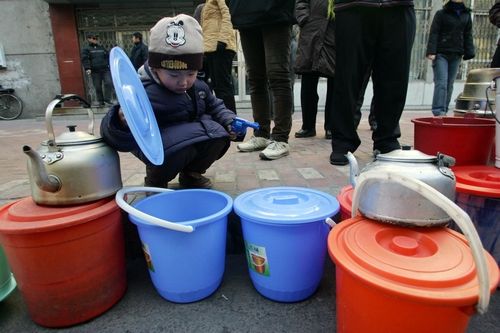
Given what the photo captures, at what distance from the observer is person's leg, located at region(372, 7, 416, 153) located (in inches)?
61.2

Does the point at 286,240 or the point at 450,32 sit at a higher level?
the point at 450,32

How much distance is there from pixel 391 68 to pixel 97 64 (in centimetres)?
623

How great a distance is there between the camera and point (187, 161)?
4.09 ft

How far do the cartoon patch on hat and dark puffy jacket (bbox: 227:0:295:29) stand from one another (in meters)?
0.84

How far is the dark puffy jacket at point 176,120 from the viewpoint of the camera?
103cm

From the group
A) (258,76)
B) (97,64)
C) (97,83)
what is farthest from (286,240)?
(97,83)

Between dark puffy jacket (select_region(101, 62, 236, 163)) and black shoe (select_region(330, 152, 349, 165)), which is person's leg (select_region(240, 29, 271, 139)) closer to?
black shoe (select_region(330, 152, 349, 165))

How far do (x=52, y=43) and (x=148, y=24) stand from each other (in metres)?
2.05

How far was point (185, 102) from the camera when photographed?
1280mm

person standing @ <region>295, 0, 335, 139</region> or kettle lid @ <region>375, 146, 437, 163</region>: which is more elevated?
person standing @ <region>295, 0, 335, 139</region>

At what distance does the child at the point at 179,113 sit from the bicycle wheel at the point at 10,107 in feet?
23.7

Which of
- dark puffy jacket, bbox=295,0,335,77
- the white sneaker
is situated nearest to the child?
the white sneaker

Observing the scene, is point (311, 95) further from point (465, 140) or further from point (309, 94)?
point (465, 140)

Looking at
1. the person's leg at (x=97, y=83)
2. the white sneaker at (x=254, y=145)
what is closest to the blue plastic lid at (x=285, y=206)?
the white sneaker at (x=254, y=145)
